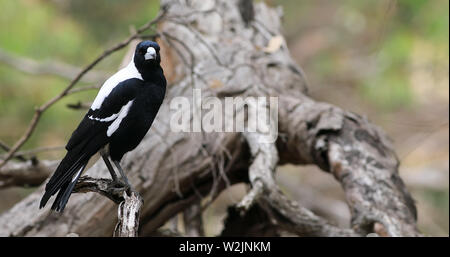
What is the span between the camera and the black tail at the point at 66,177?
2.04m

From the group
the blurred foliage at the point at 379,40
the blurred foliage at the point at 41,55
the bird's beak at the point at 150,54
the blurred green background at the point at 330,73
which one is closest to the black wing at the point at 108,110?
the bird's beak at the point at 150,54

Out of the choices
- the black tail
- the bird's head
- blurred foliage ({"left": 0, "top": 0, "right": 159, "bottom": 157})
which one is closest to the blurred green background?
blurred foliage ({"left": 0, "top": 0, "right": 159, "bottom": 157})

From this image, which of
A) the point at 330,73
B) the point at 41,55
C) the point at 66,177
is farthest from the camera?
the point at 330,73

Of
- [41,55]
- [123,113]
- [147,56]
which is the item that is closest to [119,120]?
[123,113]

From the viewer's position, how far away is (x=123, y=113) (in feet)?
7.10

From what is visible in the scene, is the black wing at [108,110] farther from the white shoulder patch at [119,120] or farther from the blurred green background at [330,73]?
the blurred green background at [330,73]

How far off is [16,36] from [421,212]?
15.5 ft

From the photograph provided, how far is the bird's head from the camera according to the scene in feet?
6.94

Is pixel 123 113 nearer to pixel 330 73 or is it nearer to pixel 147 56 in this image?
pixel 147 56

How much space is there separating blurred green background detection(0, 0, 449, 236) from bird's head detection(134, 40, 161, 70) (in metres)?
2.14

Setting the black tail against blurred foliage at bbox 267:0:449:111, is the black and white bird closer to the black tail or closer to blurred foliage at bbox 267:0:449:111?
the black tail

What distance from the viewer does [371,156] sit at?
Result: 3314 millimetres

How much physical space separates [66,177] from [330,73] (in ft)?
23.8

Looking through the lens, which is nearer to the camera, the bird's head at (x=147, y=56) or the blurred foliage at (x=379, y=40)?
the bird's head at (x=147, y=56)
